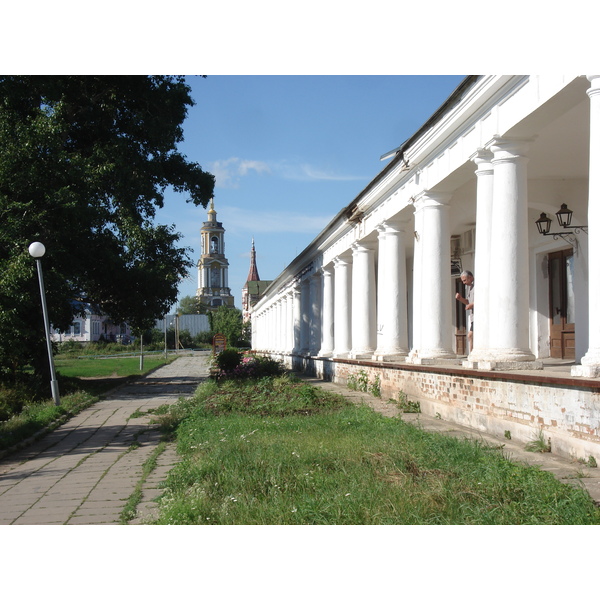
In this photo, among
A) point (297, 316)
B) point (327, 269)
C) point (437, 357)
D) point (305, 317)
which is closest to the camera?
point (437, 357)

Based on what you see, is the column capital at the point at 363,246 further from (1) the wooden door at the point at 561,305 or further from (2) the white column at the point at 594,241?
(2) the white column at the point at 594,241

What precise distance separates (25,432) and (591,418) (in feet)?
26.4

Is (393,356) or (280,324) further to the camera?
(280,324)

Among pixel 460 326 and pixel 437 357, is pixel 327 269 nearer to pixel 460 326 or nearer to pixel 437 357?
pixel 460 326

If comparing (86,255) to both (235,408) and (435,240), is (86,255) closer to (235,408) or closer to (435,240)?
(235,408)

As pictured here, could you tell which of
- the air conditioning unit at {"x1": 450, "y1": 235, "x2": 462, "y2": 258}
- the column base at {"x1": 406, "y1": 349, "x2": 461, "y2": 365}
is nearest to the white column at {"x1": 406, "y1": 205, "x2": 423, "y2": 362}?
the column base at {"x1": 406, "y1": 349, "x2": 461, "y2": 365}

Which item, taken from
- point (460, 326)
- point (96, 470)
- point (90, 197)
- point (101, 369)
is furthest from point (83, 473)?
point (101, 369)

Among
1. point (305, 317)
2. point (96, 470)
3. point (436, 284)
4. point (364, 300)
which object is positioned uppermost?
point (436, 284)

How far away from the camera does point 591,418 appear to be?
6383mm

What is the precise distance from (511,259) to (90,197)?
41.1 feet

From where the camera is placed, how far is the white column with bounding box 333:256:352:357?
22625 millimetres

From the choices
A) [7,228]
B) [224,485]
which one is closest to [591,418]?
[224,485]

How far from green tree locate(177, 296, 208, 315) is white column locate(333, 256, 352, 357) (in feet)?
321

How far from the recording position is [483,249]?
9.96 meters
